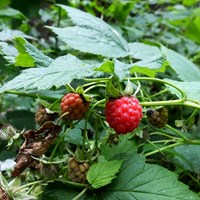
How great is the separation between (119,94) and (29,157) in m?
0.19

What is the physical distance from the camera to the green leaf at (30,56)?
91 cm

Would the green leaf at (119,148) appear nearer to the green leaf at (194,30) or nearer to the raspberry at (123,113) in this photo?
the raspberry at (123,113)

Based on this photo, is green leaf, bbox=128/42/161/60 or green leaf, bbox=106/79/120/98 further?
green leaf, bbox=128/42/161/60

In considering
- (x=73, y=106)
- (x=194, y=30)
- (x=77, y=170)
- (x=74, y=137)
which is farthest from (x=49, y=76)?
(x=194, y=30)

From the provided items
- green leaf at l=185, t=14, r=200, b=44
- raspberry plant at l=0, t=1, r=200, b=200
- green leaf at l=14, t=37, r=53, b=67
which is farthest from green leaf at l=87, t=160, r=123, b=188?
green leaf at l=185, t=14, r=200, b=44

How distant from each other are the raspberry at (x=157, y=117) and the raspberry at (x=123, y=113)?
12 centimetres

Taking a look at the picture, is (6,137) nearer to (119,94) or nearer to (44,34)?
(119,94)

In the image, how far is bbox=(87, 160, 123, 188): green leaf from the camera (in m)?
0.84

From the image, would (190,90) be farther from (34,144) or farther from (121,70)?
(34,144)

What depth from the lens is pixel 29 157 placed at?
81 cm

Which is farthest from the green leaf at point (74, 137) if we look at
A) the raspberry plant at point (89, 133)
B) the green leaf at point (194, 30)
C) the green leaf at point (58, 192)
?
the green leaf at point (194, 30)

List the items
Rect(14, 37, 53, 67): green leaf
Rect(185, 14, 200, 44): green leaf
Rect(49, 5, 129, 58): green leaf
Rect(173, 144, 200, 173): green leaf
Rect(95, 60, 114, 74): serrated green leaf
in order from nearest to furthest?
Rect(95, 60, 114, 74): serrated green leaf, Rect(14, 37, 53, 67): green leaf, Rect(49, 5, 129, 58): green leaf, Rect(173, 144, 200, 173): green leaf, Rect(185, 14, 200, 44): green leaf

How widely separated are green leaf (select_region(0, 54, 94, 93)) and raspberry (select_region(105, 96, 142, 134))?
73 mm

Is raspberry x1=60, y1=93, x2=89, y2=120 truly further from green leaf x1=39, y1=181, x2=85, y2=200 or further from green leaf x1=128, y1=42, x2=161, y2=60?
green leaf x1=128, y1=42, x2=161, y2=60
